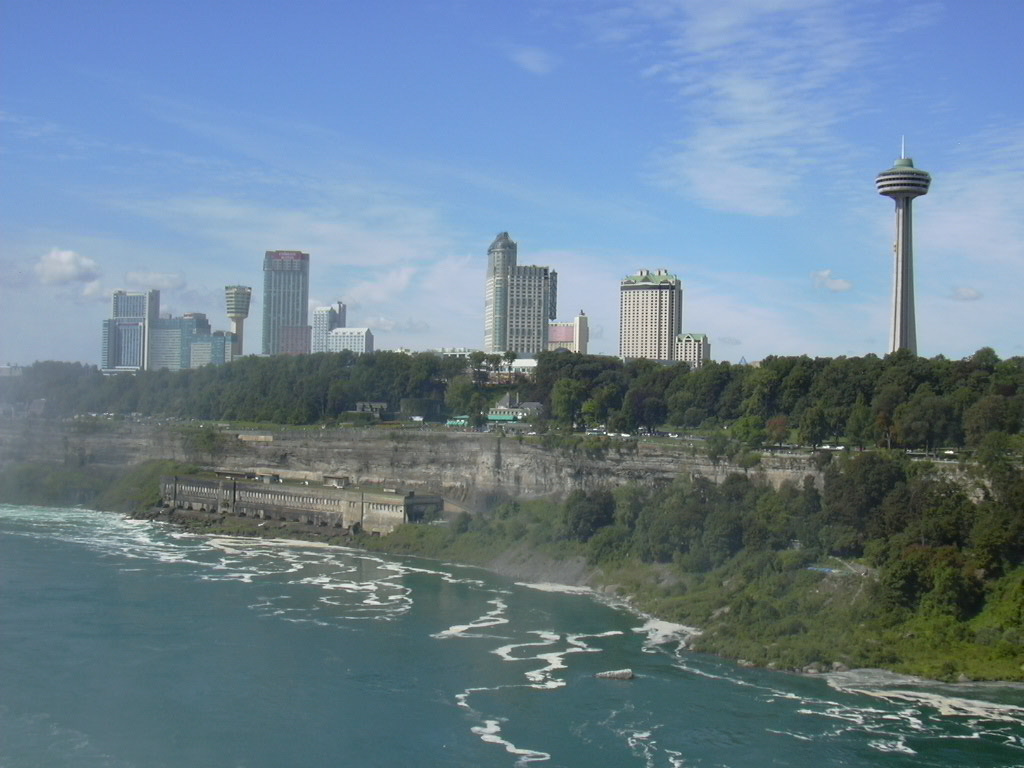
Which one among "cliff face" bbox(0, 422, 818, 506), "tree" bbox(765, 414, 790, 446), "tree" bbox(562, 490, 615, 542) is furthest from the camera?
"cliff face" bbox(0, 422, 818, 506)

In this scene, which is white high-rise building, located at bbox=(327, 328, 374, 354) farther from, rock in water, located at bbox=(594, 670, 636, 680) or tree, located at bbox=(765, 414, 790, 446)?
rock in water, located at bbox=(594, 670, 636, 680)

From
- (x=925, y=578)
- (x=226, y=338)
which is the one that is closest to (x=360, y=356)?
(x=925, y=578)

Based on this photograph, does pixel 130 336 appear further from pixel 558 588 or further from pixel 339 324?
pixel 558 588

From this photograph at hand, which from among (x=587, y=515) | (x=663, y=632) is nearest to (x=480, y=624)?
(x=663, y=632)

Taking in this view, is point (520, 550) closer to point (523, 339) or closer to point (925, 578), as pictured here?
point (925, 578)

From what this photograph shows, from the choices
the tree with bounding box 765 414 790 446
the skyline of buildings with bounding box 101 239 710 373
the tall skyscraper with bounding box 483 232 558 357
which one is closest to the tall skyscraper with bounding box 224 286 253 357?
the skyline of buildings with bounding box 101 239 710 373

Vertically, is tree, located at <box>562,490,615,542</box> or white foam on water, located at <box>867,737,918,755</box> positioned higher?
tree, located at <box>562,490,615,542</box>
